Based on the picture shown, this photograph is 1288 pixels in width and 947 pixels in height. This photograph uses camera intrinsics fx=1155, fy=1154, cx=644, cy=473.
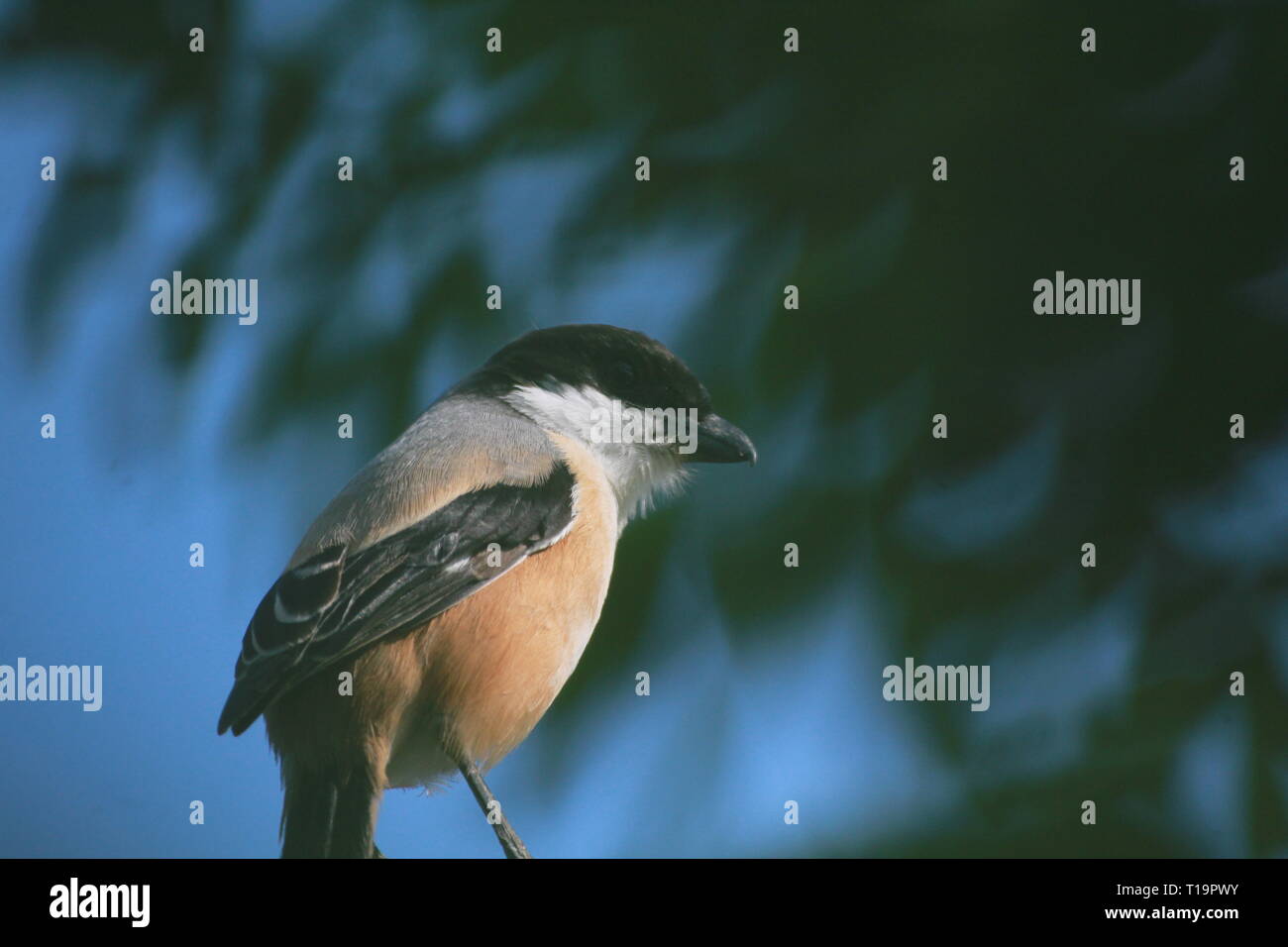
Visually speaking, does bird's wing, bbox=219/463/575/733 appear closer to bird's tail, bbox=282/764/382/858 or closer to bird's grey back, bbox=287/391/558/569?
bird's grey back, bbox=287/391/558/569

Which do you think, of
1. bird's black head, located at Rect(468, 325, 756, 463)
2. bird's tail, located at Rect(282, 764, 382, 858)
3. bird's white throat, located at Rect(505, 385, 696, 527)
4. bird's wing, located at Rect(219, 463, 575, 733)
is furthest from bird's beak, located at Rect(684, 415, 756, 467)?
bird's tail, located at Rect(282, 764, 382, 858)

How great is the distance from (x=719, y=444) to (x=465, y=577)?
1.63 ft

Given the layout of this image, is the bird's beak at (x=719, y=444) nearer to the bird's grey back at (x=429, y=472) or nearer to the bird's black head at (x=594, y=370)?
the bird's black head at (x=594, y=370)

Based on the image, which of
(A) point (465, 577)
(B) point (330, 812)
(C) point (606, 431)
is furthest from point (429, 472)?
(B) point (330, 812)

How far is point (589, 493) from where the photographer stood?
2.12 metres

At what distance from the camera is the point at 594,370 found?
2262 millimetres

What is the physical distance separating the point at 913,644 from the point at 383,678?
844mm

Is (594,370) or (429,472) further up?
(594,370)

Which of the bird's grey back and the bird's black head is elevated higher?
the bird's black head

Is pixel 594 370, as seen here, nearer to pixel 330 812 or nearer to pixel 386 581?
pixel 386 581

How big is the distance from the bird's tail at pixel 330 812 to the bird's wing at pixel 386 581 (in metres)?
0.17

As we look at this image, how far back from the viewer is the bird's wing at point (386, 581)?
1681 millimetres

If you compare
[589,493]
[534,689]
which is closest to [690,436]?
[589,493]

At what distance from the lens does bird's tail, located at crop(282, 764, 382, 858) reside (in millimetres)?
1631
